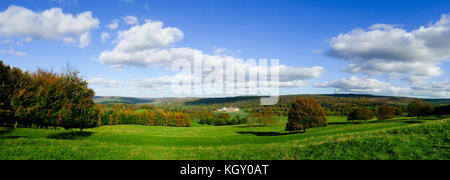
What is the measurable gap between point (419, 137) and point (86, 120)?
44.5 meters

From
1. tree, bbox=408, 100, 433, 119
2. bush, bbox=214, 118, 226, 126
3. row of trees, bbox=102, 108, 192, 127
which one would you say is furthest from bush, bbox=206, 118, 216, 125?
tree, bbox=408, 100, 433, 119

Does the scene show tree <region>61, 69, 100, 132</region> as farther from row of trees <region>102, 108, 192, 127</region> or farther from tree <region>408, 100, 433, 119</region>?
tree <region>408, 100, 433, 119</region>

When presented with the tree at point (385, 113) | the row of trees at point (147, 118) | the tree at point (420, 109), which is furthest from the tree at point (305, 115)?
the row of trees at point (147, 118)

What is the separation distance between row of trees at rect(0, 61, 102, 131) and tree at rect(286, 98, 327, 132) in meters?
43.9

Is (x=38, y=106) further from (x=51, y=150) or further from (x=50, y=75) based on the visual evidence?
(x=51, y=150)

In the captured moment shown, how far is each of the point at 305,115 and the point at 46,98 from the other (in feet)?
171

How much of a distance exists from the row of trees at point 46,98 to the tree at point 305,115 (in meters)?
43.9

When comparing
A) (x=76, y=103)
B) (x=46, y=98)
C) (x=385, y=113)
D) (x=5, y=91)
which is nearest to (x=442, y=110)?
(x=385, y=113)

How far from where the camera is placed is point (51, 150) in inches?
485

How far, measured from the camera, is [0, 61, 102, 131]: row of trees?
106 feet

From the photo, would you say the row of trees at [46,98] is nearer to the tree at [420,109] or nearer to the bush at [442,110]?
the tree at [420,109]
